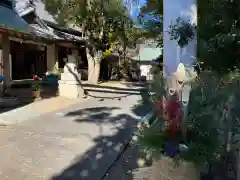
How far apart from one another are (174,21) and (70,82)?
429 inches

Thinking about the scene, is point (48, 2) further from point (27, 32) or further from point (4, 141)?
point (4, 141)

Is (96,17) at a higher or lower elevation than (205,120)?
higher

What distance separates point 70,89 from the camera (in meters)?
14.6

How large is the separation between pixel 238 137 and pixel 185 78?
44.3 inches

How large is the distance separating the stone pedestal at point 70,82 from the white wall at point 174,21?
10642 millimetres

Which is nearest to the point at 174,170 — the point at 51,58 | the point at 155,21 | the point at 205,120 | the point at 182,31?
the point at 205,120

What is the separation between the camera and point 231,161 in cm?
421

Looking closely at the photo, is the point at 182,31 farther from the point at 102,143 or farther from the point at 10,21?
the point at 10,21

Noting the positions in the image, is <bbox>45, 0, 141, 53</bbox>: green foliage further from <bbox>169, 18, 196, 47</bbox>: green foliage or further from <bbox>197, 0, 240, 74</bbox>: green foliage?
<bbox>169, 18, 196, 47</bbox>: green foliage

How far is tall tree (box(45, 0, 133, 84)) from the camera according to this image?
68.0 ft

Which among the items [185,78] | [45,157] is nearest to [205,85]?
[185,78]

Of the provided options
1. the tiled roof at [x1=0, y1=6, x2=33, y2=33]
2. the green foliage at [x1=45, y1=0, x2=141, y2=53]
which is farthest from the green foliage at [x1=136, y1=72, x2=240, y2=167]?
the green foliage at [x1=45, y1=0, x2=141, y2=53]

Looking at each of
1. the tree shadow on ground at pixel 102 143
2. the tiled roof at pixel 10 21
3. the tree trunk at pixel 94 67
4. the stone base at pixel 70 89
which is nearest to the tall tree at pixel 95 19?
the tree trunk at pixel 94 67

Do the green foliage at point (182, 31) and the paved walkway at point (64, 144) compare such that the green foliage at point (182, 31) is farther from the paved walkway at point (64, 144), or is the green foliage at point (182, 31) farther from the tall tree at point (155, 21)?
the tall tree at point (155, 21)
